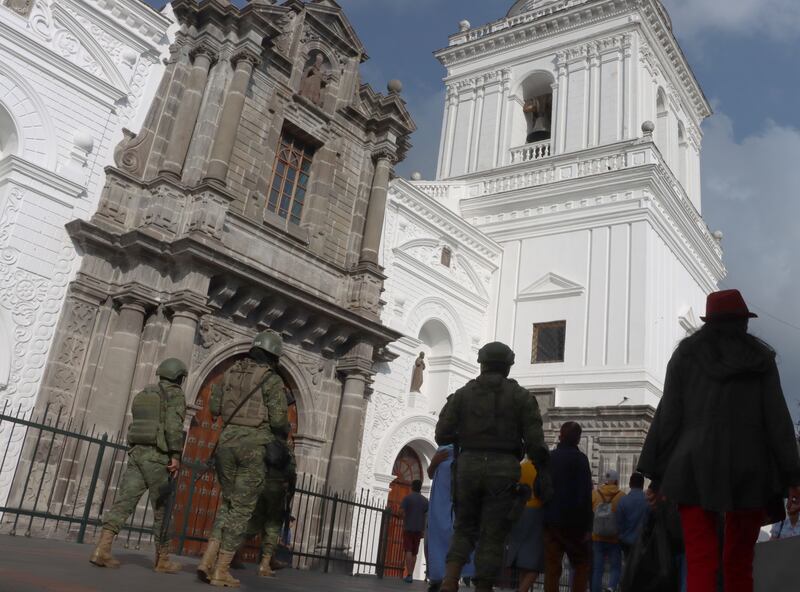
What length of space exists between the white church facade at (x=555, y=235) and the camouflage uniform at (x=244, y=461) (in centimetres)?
987

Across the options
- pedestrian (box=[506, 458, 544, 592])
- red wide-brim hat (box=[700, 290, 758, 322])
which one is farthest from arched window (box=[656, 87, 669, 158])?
red wide-brim hat (box=[700, 290, 758, 322])

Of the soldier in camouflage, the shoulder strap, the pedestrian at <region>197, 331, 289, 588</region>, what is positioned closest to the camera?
the pedestrian at <region>197, 331, 289, 588</region>

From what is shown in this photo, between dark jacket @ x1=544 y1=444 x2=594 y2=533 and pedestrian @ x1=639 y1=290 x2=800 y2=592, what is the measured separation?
2.48 metres

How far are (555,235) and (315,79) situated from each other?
360 inches

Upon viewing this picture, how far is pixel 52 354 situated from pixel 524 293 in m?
13.4

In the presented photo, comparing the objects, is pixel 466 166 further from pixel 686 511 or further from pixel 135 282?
pixel 686 511

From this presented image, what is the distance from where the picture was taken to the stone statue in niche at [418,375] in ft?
57.1

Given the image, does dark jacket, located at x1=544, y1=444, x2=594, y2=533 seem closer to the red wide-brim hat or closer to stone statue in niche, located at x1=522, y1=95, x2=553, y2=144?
the red wide-brim hat

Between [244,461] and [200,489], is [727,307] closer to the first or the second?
[244,461]

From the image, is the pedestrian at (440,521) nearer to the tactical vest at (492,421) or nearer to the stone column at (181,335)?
the tactical vest at (492,421)

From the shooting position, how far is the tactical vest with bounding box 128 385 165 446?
20.2 ft

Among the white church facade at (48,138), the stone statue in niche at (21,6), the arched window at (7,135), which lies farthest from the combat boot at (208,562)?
the stone statue in niche at (21,6)

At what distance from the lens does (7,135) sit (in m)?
11.4

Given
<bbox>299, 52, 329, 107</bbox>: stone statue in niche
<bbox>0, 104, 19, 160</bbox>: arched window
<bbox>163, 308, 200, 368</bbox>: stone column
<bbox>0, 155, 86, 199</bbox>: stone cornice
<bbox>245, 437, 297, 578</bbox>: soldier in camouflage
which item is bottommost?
<bbox>245, 437, 297, 578</bbox>: soldier in camouflage
